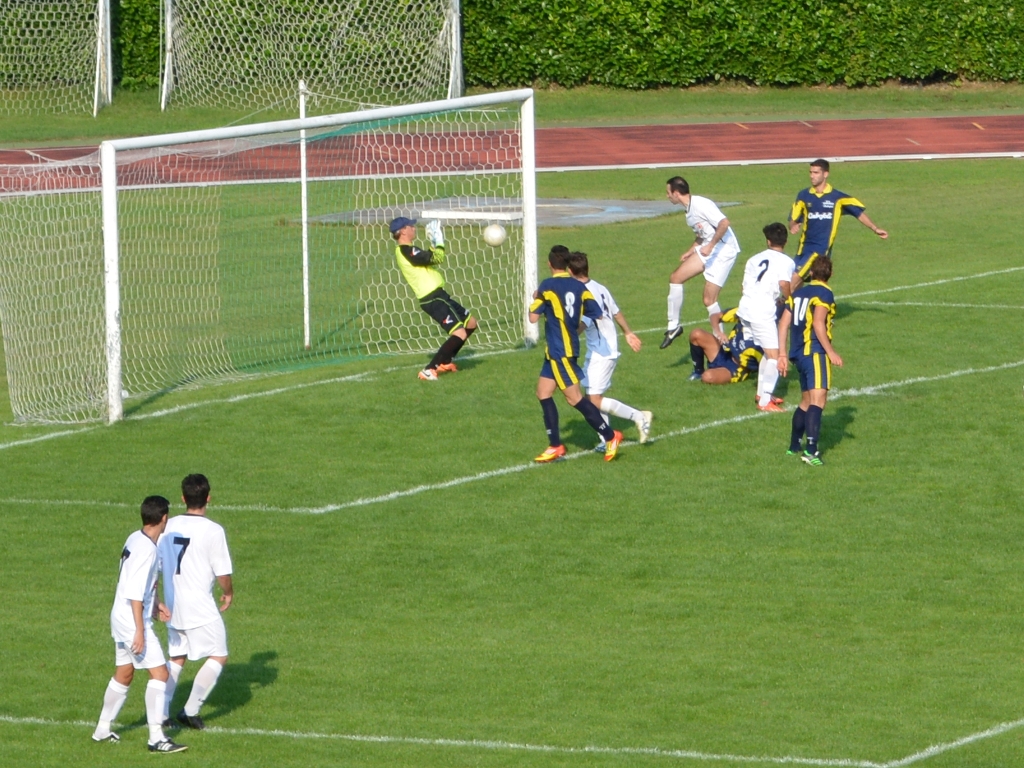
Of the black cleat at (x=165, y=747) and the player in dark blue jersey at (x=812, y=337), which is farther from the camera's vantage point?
the player in dark blue jersey at (x=812, y=337)

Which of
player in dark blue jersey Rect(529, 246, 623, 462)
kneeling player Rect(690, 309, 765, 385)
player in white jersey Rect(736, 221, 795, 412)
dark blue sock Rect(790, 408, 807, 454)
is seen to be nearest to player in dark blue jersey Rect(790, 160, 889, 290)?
kneeling player Rect(690, 309, 765, 385)

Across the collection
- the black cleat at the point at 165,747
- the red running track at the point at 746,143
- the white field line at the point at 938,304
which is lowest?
the black cleat at the point at 165,747

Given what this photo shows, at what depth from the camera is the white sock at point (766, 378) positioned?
1585 cm

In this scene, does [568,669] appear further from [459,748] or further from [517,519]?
[517,519]

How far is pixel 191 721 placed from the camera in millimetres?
9156

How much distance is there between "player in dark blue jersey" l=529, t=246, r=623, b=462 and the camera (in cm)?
1388

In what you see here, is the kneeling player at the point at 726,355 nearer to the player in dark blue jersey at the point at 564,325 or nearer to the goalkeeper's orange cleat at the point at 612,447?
the goalkeeper's orange cleat at the point at 612,447

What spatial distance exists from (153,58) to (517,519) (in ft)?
111

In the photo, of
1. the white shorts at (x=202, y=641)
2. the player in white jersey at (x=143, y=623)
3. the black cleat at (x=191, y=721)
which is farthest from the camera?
the black cleat at (x=191, y=721)

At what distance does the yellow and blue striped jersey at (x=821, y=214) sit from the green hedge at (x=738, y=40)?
91.1ft

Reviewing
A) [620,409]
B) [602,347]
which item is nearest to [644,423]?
[620,409]

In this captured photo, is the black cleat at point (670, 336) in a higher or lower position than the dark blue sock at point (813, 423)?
higher

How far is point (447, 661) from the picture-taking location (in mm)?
10219

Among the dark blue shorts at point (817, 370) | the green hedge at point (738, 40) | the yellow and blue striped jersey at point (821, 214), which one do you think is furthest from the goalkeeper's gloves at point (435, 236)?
the green hedge at point (738, 40)
